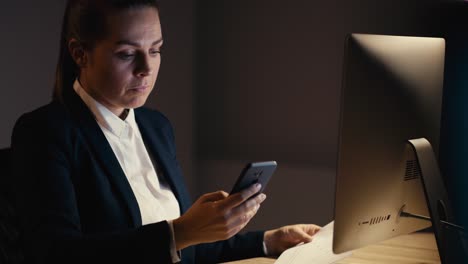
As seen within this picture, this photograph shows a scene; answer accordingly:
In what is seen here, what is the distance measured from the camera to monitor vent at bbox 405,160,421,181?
145 cm

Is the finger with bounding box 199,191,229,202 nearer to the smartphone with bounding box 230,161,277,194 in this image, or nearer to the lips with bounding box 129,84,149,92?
the smartphone with bounding box 230,161,277,194

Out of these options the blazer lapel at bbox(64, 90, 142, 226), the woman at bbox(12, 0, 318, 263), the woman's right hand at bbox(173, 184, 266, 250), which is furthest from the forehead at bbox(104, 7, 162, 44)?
the woman's right hand at bbox(173, 184, 266, 250)

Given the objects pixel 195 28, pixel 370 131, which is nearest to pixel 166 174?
pixel 370 131

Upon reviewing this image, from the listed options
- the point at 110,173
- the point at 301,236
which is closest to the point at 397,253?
the point at 301,236

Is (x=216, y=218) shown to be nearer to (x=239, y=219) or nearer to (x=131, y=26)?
(x=239, y=219)

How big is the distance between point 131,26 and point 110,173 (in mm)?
356

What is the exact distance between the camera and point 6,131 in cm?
275

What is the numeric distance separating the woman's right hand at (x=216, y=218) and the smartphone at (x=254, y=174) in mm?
13

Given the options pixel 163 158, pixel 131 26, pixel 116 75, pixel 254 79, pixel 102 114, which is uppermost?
pixel 131 26

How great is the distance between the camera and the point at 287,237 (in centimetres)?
180

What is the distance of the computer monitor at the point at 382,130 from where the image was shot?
1.34 metres

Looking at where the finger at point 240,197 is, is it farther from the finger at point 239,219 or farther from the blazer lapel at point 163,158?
the blazer lapel at point 163,158

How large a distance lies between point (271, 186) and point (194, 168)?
48 cm

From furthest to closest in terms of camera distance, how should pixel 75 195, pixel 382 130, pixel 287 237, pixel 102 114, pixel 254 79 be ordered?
pixel 254 79, pixel 287 237, pixel 102 114, pixel 75 195, pixel 382 130
